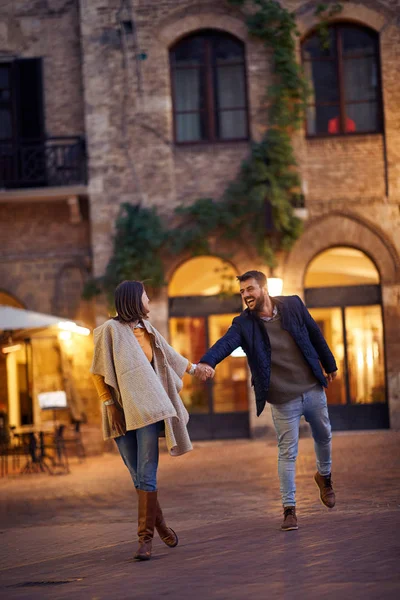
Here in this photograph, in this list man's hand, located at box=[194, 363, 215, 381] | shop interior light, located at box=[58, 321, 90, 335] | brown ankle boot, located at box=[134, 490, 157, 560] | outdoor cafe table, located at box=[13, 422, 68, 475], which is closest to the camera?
brown ankle boot, located at box=[134, 490, 157, 560]

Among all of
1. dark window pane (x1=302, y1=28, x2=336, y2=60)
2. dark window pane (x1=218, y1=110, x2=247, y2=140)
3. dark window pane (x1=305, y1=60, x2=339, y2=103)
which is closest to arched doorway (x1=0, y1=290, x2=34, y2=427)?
dark window pane (x1=218, y1=110, x2=247, y2=140)

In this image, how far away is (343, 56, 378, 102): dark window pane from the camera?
20.2m

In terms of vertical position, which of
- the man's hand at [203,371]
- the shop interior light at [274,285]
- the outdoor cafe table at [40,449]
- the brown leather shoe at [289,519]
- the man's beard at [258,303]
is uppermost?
the man's beard at [258,303]

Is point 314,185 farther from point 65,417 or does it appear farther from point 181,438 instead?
point 181,438

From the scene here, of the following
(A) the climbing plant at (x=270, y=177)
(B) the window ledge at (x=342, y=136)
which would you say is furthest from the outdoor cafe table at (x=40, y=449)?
(B) the window ledge at (x=342, y=136)

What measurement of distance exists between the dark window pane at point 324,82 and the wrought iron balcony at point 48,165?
437 centimetres

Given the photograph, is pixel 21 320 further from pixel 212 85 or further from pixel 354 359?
pixel 354 359

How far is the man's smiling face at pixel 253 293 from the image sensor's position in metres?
7.79

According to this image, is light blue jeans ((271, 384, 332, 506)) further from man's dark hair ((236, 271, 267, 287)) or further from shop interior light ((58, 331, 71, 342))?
shop interior light ((58, 331, 71, 342))

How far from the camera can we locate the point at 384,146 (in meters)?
20.0

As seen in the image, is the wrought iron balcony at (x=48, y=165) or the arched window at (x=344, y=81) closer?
the arched window at (x=344, y=81)

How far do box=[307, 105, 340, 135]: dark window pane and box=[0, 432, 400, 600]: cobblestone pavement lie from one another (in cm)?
742

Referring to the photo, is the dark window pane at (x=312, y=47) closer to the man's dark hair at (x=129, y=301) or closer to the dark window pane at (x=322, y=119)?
the dark window pane at (x=322, y=119)

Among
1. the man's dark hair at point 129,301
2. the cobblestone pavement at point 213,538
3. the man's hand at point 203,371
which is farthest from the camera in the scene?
the man's hand at point 203,371
